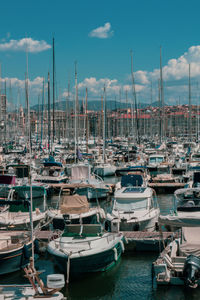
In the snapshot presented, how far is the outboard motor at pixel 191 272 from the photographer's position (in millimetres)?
17391

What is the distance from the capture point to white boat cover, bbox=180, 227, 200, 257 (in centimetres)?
1892

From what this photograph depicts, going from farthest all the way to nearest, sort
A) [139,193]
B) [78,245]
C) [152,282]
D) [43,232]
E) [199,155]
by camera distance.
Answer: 1. [199,155]
2. [139,193]
3. [43,232]
4. [78,245]
5. [152,282]

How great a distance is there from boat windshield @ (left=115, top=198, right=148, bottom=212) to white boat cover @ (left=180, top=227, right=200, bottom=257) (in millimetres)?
7076

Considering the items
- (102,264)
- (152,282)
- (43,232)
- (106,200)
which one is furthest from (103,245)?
(106,200)

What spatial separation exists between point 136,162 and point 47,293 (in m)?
45.5

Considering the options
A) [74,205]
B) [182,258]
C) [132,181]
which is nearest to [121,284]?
[182,258]

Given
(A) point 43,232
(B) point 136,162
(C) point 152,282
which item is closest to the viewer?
(C) point 152,282

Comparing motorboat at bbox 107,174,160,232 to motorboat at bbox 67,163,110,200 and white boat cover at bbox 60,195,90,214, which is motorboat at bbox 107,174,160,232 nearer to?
white boat cover at bbox 60,195,90,214

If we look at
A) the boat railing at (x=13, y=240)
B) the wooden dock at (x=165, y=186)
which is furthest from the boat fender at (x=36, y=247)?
the wooden dock at (x=165, y=186)

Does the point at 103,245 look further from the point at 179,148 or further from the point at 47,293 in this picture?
the point at 179,148

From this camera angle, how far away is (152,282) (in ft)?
62.0

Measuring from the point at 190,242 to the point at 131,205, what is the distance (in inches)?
329

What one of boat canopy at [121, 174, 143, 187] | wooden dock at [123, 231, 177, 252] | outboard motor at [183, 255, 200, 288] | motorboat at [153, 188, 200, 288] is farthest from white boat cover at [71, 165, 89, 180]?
outboard motor at [183, 255, 200, 288]

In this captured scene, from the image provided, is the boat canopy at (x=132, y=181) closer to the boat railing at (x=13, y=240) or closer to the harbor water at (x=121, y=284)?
the harbor water at (x=121, y=284)
